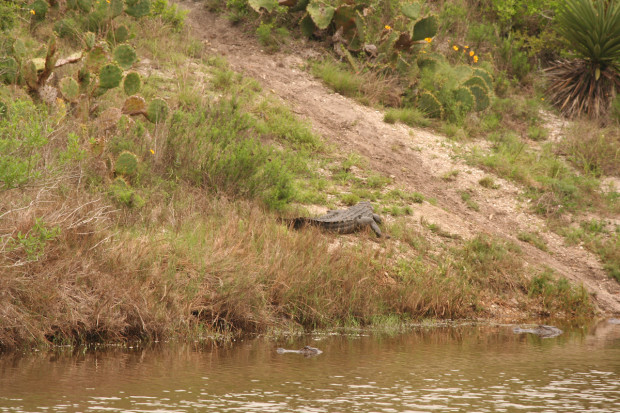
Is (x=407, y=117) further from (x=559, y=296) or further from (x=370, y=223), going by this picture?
(x=559, y=296)

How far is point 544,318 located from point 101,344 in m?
7.11

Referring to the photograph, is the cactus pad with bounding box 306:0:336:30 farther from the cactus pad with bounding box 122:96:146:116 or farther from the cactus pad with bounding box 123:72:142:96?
the cactus pad with bounding box 122:96:146:116

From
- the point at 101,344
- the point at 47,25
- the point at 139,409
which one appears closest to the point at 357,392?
the point at 139,409

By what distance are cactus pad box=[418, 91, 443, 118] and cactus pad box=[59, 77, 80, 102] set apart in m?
8.35

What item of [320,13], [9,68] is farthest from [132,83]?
[320,13]

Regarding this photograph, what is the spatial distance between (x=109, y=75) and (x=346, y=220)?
4381 millimetres

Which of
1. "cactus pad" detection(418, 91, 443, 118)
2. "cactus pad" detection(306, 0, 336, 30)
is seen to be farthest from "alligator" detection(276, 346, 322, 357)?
"cactus pad" detection(306, 0, 336, 30)

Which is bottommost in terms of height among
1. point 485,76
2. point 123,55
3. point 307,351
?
point 307,351

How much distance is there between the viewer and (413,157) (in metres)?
16.2

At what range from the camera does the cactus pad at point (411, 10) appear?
1797 centimetres

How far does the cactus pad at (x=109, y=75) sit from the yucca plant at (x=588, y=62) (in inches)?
430

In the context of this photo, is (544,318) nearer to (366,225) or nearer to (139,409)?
(366,225)

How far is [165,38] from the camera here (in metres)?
17.5

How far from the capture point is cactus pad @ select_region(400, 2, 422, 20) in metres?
18.0
